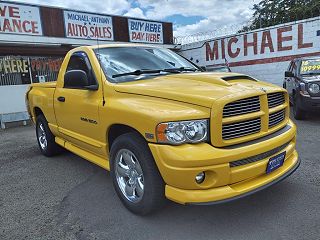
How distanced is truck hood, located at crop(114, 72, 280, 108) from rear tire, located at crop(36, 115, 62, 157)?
107 inches

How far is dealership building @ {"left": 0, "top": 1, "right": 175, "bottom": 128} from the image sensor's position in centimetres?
1084

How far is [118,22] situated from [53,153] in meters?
9.53

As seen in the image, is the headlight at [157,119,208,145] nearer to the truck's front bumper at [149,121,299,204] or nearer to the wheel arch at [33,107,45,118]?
the truck's front bumper at [149,121,299,204]

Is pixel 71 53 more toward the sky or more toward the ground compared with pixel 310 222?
more toward the sky

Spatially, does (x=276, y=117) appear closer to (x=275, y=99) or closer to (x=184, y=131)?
(x=275, y=99)

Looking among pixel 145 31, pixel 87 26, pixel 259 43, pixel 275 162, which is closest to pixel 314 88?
pixel 275 162

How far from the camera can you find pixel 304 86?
7.57 metres

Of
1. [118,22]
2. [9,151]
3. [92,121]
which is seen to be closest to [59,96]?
[92,121]

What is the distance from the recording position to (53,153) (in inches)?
232

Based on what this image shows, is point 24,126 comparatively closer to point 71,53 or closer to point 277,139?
point 71,53

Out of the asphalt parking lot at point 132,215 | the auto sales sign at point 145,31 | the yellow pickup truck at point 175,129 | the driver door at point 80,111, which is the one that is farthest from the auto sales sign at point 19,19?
the yellow pickup truck at point 175,129

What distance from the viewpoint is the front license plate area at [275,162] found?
3107mm

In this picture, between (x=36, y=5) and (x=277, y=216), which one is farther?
(x=36, y=5)

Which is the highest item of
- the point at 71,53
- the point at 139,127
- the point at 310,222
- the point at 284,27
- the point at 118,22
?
the point at 118,22
